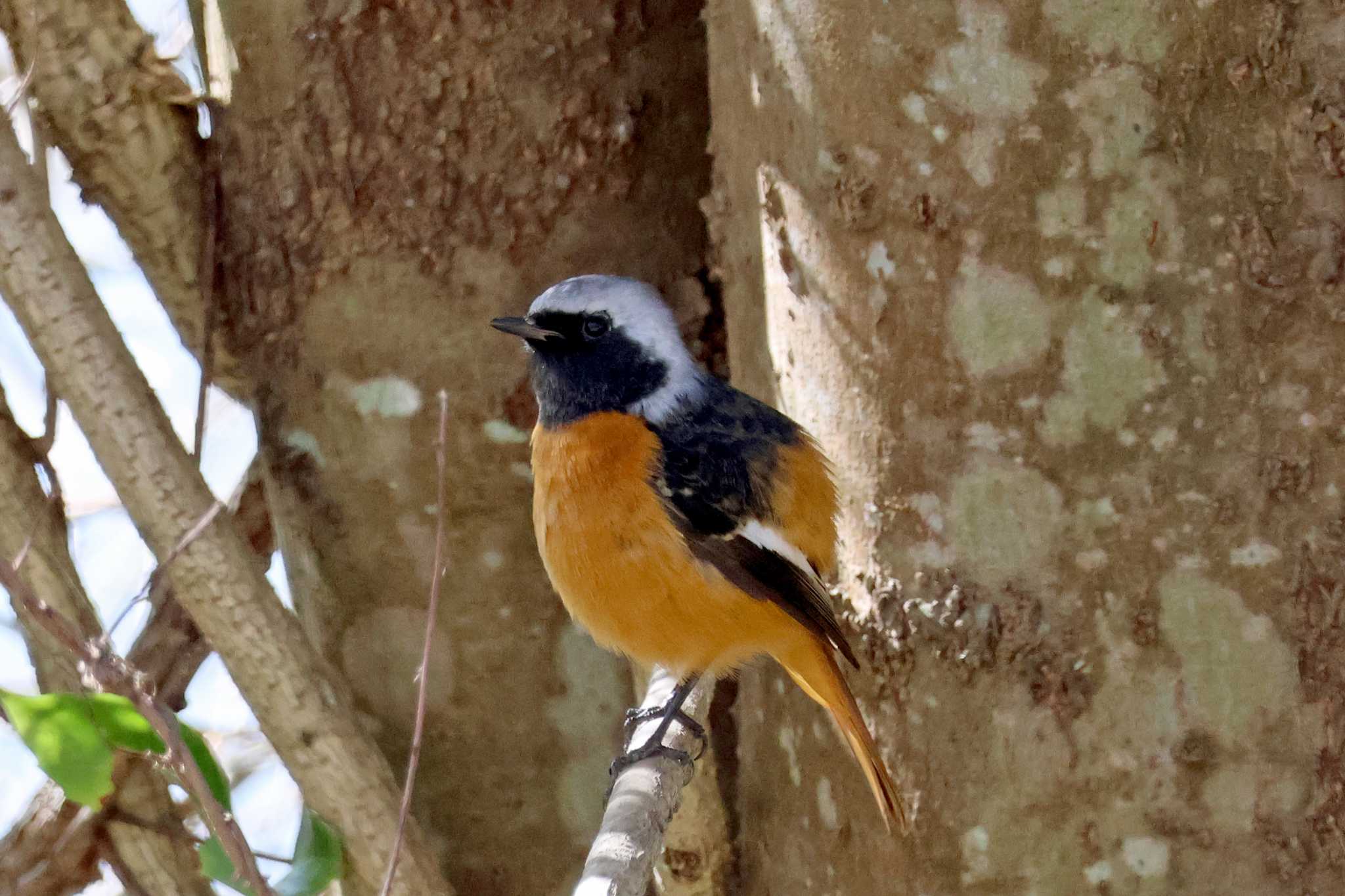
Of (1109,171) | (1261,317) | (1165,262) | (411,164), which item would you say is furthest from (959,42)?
(411,164)

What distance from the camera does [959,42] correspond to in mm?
2574

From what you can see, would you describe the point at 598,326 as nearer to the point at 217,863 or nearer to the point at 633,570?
the point at 633,570

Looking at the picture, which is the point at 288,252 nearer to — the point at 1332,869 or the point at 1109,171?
the point at 1109,171

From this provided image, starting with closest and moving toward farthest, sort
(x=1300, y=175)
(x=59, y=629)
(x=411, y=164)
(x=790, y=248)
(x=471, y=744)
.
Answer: (x=59, y=629)
(x=1300, y=175)
(x=790, y=248)
(x=411, y=164)
(x=471, y=744)

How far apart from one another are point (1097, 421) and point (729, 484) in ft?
2.61

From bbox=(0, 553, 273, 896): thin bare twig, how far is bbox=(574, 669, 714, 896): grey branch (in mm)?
554

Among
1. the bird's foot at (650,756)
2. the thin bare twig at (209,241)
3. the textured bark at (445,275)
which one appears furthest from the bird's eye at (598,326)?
the thin bare twig at (209,241)

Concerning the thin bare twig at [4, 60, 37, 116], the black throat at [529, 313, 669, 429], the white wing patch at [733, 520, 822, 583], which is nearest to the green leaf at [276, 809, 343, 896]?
the black throat at [529, 313, 669, 429]

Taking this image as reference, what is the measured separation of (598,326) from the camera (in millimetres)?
3039

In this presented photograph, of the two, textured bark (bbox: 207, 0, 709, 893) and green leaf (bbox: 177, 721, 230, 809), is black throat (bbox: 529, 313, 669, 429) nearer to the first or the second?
textured bark (bbox: 207, 0, 709, 893)

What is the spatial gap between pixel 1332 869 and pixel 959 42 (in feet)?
5.44

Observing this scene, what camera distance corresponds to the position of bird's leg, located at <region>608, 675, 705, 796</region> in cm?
302

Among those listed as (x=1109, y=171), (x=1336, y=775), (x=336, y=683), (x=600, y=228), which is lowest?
(x=1336, y=775)

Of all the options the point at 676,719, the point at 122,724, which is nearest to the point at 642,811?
the point at 676,719
